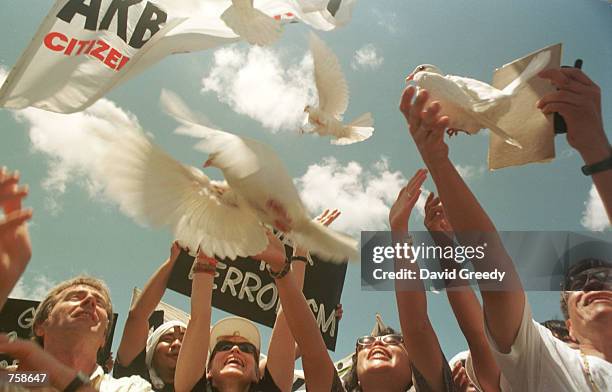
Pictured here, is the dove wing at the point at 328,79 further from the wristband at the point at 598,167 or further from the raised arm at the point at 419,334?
the wristband at the point at 598,167

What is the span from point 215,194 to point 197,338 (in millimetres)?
534

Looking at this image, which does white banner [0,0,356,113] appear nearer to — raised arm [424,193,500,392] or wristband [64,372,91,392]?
wristband [64,372,91,392]

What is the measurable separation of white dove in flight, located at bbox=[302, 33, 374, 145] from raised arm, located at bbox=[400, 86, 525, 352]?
0.89m

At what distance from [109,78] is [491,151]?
4.80 ft

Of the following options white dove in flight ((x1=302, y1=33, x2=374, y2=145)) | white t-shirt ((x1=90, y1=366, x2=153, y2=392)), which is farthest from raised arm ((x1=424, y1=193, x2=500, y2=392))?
white t-shirt ((x1=90, y1=366, x2=153, y2=392))

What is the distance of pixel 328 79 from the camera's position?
2.05m

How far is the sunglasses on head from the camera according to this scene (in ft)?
5.64

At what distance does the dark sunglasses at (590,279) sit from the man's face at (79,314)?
1661 mm

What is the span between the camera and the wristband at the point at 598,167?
1159 millimetres

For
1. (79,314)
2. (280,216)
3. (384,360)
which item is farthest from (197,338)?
(384,360)

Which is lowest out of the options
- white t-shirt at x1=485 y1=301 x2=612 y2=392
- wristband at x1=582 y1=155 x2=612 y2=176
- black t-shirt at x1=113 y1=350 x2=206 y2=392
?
black t-shirt at x1=113 y1=350 x2=206 y2=392

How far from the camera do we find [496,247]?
1.11 meters

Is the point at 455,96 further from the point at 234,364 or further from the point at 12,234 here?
the point at 12,234

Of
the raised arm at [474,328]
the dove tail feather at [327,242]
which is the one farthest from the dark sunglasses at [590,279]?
the dove tail feather at [327,242]
